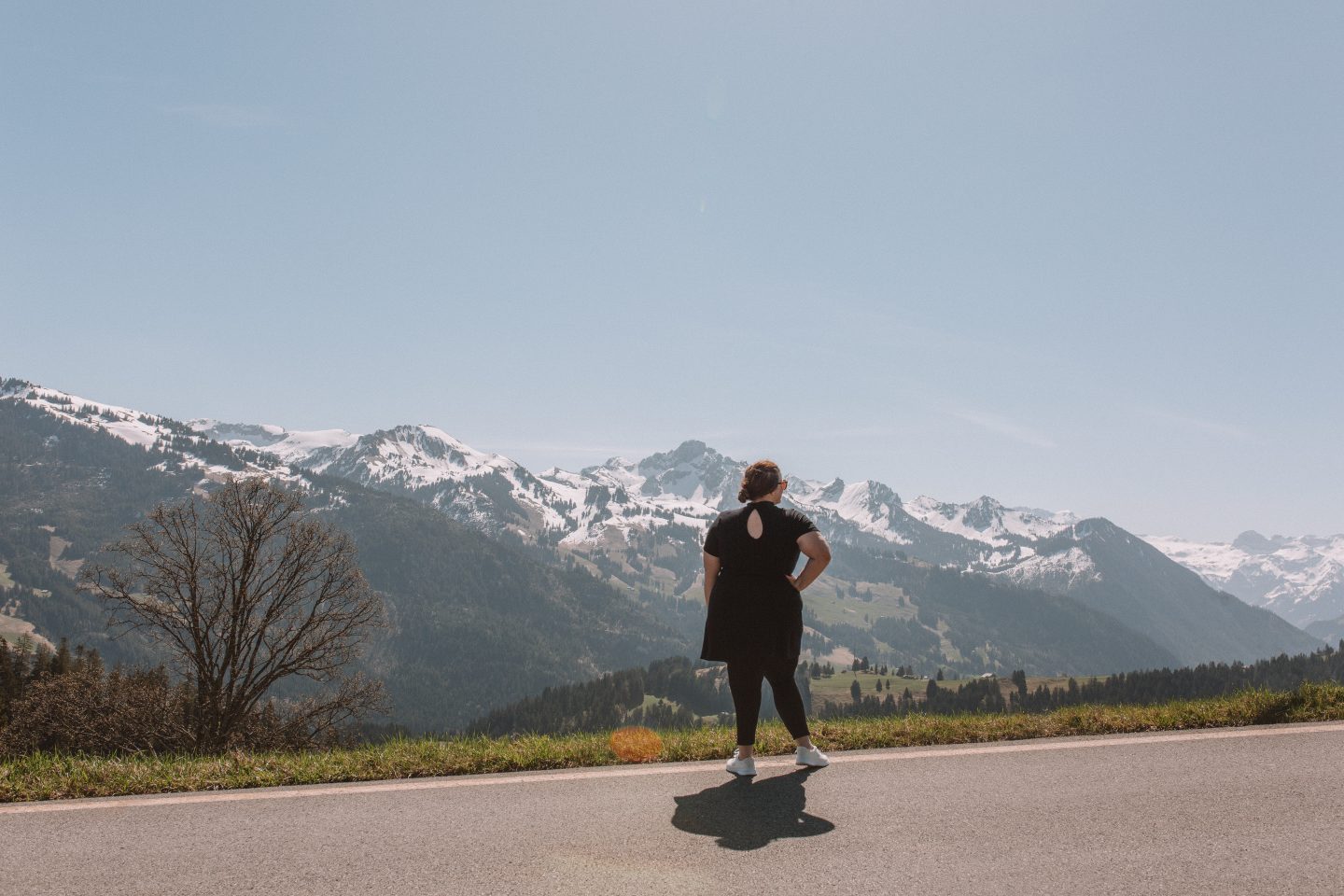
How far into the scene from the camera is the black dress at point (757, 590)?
7.94 meters

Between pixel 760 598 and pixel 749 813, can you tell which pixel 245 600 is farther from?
pixel 749 813

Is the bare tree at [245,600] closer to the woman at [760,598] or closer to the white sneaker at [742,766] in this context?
the white sneaker at [742,766]

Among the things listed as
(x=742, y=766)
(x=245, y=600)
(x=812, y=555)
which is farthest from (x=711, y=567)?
(x=245, y=600)

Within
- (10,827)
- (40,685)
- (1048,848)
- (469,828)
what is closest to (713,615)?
(469,828)

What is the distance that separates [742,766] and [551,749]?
225 centimetres

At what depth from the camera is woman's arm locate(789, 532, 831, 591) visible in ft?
25.4

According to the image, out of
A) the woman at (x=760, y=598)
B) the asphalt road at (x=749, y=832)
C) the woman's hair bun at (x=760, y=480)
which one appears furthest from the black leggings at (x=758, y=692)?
the woman's hair bun at (x=760, y=480)

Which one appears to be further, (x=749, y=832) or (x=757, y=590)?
(x=757, y=590)

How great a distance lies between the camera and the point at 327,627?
3569 centimetres

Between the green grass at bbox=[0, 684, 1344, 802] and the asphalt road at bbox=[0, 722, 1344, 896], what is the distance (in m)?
0.43

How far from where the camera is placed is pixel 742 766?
25.7 ft

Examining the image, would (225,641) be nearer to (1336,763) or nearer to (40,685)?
(40,685)

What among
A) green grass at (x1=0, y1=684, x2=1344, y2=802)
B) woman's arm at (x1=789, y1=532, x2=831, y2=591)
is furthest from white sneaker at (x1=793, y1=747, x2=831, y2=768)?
woman's arm at (x1=789, y1=532, x2=831, y2=591)

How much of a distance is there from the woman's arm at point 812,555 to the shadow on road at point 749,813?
1893 millimetres
